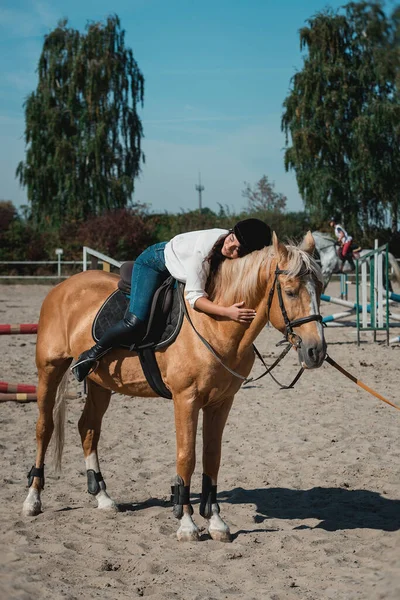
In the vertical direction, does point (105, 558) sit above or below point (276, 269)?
below

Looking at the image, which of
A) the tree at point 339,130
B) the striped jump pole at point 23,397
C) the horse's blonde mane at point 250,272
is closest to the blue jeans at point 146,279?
the horse's blonde mane at point 250,272

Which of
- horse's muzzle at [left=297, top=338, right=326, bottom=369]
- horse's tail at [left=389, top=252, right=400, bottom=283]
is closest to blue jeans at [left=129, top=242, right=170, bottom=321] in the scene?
horse's muzzle at [left=297, top=338, right=326, bottom=369]

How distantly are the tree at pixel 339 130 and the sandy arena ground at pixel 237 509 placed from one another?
2577 centimetres

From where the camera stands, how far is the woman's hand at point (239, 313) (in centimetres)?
410

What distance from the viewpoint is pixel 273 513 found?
4.80 metres

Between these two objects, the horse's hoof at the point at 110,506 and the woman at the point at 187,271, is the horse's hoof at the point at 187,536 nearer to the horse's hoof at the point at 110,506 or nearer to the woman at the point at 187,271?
the horse's hoof at the point at 110,506

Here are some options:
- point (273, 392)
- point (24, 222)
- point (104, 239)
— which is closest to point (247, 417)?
point (273, 392)

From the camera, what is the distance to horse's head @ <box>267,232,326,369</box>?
12.4ft

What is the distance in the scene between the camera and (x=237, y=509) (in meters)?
4.88

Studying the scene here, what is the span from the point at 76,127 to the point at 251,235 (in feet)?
108

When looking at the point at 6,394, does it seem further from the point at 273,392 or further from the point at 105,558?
the point at 105,558

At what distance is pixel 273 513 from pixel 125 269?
6.52ft

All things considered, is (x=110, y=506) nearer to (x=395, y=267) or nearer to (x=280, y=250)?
(x=280, y=250)

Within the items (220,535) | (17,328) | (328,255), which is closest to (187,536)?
(220,535)
